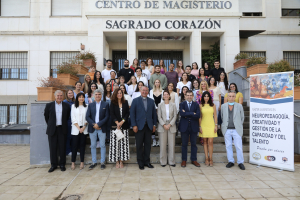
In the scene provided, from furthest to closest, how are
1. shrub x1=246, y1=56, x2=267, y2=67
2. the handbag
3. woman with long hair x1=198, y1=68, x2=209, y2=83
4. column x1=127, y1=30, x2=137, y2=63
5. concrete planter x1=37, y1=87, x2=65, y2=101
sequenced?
column x1=127, y1=30, x2=137, y2=63 → shrub x1=246, y1=56, x2=267, y2=67 → woman with long hair x1=198, y1=68, x2=209, y2=83 → concrete planter x1=37, y1=87, x2=65, y2=101 → the handbag

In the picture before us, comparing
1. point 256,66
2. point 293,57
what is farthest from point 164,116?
point 293,57

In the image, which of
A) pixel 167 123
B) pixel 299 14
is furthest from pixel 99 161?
pixel 299 14

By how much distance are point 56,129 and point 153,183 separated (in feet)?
9.36

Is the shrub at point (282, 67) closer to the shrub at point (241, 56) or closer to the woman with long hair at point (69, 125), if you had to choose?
the shrub at point (241, 56)

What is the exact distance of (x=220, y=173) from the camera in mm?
4934

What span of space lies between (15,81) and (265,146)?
1278cm

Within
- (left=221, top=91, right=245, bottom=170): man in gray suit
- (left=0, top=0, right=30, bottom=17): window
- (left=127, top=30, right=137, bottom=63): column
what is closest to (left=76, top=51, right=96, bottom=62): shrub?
(left=127, top=30, right=137, bottom=63): column

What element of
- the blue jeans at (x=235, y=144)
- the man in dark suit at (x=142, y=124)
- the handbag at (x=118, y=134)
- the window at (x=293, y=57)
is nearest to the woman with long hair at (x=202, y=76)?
the blue jeans at (x=235, y=144)

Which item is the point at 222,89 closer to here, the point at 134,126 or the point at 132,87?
the point at 132,87

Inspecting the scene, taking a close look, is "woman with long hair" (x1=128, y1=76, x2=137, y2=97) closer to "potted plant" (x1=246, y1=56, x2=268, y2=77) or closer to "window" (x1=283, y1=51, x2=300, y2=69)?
"potted plant" (x1=246, y1=56, x2=268, y2=77)

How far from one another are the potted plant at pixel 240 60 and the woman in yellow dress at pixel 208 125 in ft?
16.5

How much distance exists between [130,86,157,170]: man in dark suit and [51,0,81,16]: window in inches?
376

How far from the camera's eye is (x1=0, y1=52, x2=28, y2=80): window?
39.9ft

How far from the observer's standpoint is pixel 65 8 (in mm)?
12344
